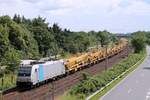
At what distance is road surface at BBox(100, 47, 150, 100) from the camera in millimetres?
47688

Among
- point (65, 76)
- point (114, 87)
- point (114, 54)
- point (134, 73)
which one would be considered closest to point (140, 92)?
point (114, 87)

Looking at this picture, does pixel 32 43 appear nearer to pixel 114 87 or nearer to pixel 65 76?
pixel 65 76

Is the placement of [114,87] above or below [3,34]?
below

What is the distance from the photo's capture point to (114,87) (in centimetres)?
5678

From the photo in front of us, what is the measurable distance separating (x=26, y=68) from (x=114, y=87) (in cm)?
1369

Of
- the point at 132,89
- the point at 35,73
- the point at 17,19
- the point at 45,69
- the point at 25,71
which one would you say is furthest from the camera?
the point at 17,19

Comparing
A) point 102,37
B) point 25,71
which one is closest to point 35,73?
point 25,71

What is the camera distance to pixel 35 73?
48.8 m

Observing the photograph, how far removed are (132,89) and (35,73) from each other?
43.9 feet

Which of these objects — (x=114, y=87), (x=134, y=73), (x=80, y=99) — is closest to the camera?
(x=80, y=99)

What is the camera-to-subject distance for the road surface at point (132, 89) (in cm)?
4769

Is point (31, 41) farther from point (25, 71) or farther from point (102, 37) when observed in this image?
point (102, 37)

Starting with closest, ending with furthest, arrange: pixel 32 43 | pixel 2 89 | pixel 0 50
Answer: pixel 2 89 < pixel 0 50 < pixel 32 43

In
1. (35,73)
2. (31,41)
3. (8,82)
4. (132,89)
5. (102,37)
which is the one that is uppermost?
(31,41)
